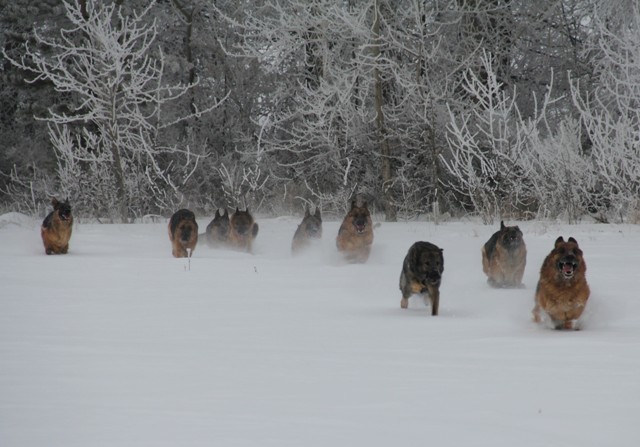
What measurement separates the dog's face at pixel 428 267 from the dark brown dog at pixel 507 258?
1.78 m

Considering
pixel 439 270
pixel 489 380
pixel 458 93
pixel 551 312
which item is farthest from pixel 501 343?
pixel 458 93

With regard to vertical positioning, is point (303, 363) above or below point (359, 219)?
below

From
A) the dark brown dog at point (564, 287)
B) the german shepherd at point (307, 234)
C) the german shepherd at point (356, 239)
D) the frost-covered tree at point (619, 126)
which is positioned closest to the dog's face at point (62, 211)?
the german shepherd at point (307, 234)

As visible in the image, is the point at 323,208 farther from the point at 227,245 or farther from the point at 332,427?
the point at 332,427

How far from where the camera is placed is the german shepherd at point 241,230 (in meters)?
17.8

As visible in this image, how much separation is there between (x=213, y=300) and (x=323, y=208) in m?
17.6

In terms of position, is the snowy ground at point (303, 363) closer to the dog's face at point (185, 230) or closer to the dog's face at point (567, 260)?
the dog's face at point (567, 260)

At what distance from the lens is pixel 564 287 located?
7797 mm

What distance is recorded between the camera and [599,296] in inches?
371

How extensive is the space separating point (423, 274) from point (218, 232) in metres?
9.52

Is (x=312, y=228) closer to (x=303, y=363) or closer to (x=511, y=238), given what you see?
(x=511, y=238)

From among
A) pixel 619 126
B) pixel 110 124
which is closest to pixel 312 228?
pixel 619 126

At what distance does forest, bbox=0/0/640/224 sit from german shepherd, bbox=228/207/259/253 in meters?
4.51

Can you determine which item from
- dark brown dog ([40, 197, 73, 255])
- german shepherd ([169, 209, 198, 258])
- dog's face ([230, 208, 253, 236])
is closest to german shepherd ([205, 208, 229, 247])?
dog's face ([230, 208, 253, 236])
